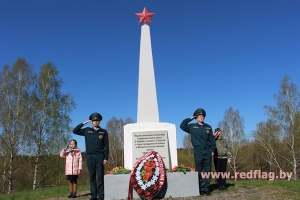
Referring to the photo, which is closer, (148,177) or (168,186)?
(148,177)

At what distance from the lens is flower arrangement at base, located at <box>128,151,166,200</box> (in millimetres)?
6250

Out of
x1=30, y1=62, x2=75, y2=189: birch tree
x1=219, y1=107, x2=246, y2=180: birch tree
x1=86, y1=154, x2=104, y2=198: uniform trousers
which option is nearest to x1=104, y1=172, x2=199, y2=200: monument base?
x1=86, y1=154, x2=104, y2=198: uniform trousers

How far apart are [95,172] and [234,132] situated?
26.7 metres

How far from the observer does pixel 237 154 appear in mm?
31953

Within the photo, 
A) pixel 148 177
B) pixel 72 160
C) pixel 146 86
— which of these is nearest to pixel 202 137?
pixel 148 177

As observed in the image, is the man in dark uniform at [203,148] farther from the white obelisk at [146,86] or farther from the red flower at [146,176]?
the red flower at [146,176]

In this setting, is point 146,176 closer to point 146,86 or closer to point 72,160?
point 72,160

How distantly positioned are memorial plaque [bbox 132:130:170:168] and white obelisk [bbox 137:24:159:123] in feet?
2.06

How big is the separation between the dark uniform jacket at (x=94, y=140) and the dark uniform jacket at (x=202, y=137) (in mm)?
2130

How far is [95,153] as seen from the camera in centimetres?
662

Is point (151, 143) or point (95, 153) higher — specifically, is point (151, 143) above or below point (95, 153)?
above

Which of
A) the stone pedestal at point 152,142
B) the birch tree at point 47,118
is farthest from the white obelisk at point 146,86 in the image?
the birch tree at point 47,118

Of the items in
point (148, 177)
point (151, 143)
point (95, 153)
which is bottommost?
point (148, 177)

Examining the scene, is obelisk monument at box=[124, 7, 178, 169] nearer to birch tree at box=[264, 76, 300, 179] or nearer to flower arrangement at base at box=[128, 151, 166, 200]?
flower arrangement at base at box=[128, 151, 166, 200]
